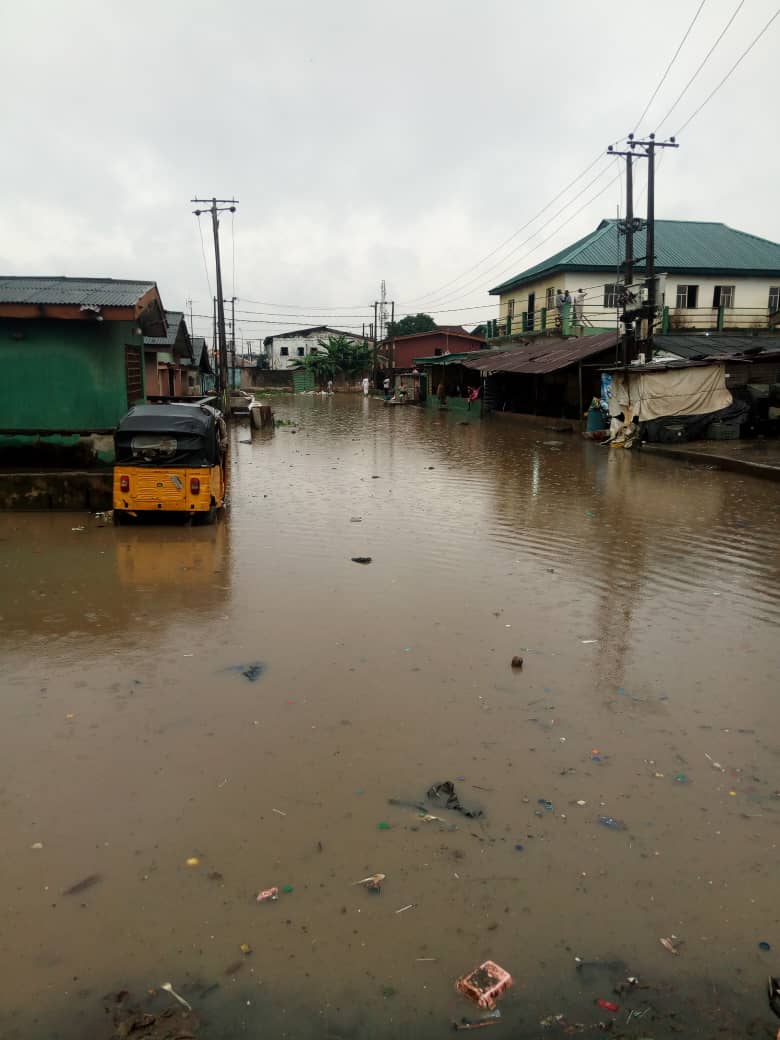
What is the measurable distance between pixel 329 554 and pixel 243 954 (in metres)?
6.90

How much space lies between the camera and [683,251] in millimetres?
42406

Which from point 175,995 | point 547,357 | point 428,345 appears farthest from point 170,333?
point 428,345

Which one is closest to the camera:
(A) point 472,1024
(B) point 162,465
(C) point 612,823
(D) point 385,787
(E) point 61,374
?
(A) point 472,1024

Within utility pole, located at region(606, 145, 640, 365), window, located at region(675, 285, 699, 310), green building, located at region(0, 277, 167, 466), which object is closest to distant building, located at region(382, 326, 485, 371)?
window, located at region(675, 285, 699, 310)

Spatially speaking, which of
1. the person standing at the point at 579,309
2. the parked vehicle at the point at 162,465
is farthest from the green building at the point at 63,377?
the person standing at the point at 579,309

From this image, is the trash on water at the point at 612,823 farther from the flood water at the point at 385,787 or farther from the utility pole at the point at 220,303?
the utility pole at the point at 220,303

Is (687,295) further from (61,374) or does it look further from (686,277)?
(61,374)

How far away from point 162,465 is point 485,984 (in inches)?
363

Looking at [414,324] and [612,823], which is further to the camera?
[414,324]

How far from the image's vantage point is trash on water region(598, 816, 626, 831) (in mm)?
3984

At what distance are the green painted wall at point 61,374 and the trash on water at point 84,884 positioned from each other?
41.2ft

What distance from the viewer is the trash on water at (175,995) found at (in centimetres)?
288

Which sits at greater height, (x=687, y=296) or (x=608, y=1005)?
(x=687, y=296)

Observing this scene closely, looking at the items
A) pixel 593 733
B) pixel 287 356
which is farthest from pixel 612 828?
pixel 287 356
